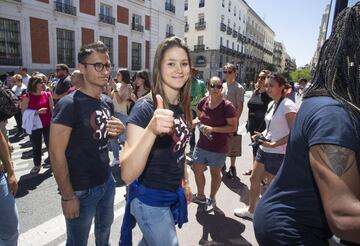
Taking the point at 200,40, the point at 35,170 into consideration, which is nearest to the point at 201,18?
the point at 200,40

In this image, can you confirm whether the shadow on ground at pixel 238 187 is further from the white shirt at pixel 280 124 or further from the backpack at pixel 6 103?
the backpack at pixel 6 103

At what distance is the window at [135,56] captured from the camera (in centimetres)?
2709

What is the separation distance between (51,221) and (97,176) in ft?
5.92

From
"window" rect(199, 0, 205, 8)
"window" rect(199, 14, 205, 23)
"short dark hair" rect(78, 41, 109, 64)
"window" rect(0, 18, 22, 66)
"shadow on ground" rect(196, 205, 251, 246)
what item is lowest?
"shadow on ground" rect(196, 205, 251, 246)

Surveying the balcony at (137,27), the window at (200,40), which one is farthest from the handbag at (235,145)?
→ the window at (200,40)

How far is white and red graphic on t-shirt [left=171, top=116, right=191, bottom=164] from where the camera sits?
1.94 m

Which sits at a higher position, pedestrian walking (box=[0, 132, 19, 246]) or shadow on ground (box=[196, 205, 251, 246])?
pedestrian walking (box=[0, 132, 19, 246])

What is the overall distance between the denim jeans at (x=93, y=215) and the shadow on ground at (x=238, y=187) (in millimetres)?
2524

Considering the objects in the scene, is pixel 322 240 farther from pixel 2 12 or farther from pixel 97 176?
pixel 2 12

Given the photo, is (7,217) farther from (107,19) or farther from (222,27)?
(222,27)

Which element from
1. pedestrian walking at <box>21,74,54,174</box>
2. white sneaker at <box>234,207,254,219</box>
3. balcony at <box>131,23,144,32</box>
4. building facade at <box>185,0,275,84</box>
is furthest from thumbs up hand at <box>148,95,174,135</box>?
building facade at <box>185,0,275,84</box>

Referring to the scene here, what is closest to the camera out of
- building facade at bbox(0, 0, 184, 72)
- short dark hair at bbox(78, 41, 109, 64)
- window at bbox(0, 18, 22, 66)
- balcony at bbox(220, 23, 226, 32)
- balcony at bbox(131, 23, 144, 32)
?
short dark hair at bbox(78, 41, 109, 64)

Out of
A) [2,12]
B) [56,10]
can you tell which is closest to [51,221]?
[2,12]

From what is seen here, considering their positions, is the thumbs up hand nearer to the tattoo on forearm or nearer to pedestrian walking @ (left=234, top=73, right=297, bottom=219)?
the tattoo on forearm
